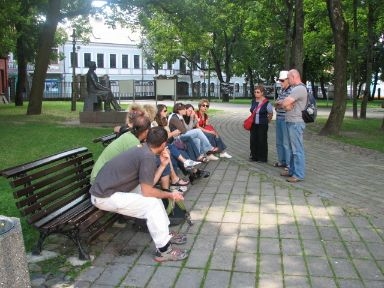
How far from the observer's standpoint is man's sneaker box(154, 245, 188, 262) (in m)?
4.50

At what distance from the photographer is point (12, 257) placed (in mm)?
3205

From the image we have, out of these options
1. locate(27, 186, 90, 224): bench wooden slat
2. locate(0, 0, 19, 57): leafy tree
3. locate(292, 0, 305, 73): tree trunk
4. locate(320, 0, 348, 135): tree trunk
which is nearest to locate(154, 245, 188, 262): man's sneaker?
locate(27, 186, 90, 224): bench wooden slat

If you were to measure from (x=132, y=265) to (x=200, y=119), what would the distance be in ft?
19.4

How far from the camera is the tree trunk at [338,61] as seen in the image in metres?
14.6

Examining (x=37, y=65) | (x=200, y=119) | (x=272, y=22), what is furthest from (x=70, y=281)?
(x=272, y=22)

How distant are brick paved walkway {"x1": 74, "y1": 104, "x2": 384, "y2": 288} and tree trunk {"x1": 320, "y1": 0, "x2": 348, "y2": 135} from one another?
6.84 meters

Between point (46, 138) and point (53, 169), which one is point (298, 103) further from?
point (46, 138)

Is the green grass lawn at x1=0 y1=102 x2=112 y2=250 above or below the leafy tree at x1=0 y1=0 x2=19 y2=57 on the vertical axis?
below

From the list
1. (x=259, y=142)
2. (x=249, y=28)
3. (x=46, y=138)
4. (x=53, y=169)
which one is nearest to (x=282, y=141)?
(x=259, y=142)

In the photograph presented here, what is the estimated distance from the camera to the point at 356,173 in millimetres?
8961

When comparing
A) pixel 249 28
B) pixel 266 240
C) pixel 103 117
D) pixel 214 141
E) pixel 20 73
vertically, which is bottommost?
pixel 266 240

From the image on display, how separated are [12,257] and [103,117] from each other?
14.3 metres

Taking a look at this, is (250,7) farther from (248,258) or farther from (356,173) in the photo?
(248,258)

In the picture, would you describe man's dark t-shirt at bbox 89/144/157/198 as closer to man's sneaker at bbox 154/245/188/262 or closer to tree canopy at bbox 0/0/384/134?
man's sneaker at bbox 154/245/188/262
